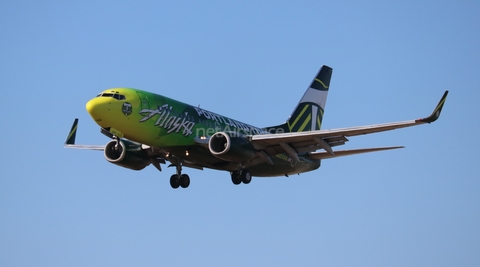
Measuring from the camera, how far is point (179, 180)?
5247cm

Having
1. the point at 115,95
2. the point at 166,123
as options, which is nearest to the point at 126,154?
the point at 166,123

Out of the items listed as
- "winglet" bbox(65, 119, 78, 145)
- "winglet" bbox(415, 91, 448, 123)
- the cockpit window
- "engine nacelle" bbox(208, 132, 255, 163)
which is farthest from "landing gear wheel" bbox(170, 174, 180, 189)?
"winglet" bbox(415, 91, 448, 123)

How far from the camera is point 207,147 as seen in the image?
49.1 m

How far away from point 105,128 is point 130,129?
4.34ft

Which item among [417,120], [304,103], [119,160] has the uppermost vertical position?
[304,103]

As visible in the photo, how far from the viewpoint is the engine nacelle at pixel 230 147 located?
158ft

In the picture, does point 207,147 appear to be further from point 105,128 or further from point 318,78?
point 318,78

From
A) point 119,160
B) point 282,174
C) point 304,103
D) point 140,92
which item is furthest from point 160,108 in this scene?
point 304,103

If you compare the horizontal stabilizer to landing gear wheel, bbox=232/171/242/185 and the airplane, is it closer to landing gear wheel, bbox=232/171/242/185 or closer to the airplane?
the airplane

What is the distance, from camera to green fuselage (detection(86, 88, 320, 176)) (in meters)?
45.9

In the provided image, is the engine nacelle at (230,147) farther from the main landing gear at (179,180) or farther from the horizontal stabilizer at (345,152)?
the horizontal stabilizer at (345,152)

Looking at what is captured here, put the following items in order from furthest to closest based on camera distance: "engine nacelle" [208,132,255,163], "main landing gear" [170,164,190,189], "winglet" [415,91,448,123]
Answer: "main landing gear" [170,164,190,189] < "engine nacelle" [208,132,255,163] < "winglet" [415,91,448,123]

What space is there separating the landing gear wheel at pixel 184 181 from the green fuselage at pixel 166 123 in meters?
1.50

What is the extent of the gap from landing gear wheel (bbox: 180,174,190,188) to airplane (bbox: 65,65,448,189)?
1.0 inches
